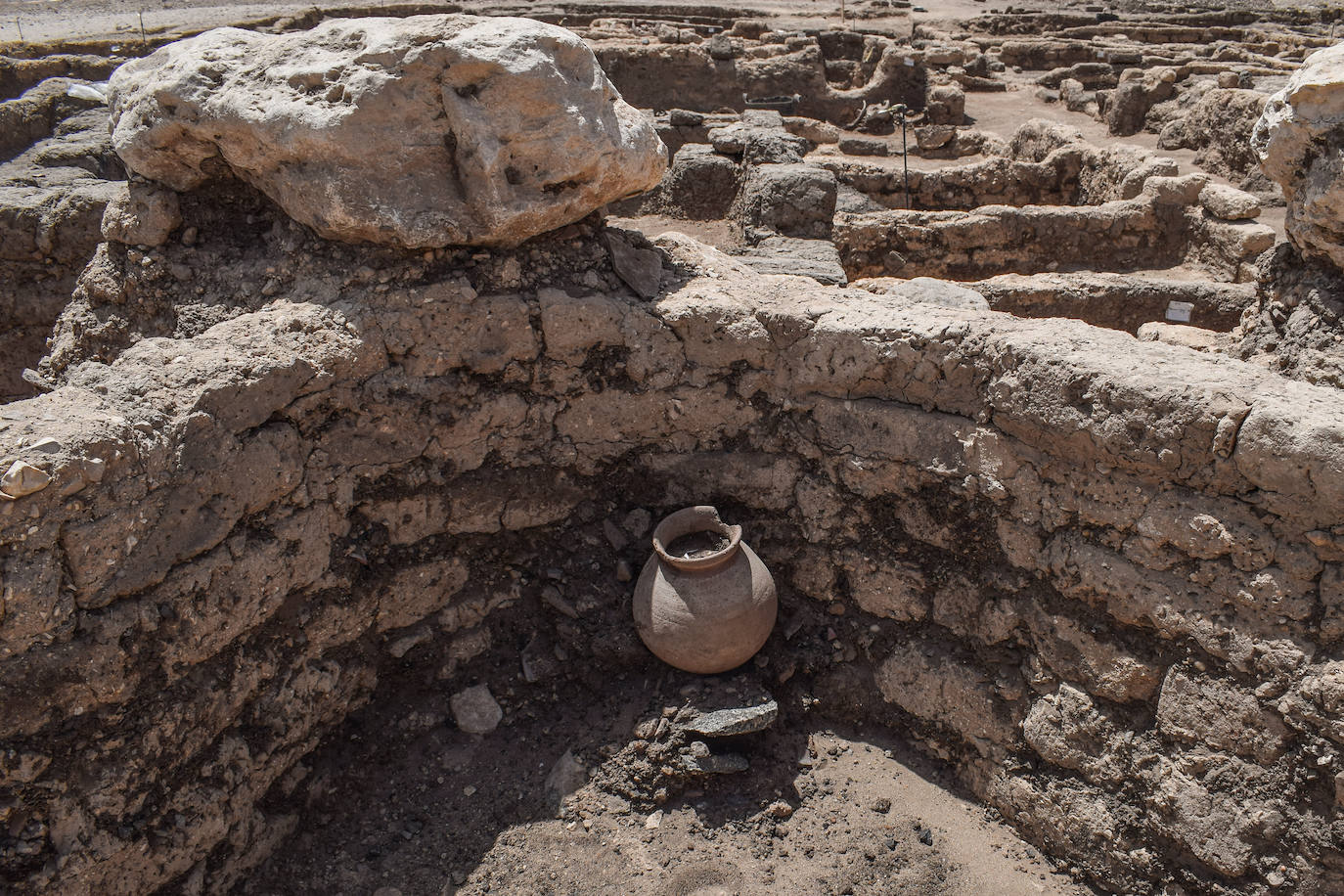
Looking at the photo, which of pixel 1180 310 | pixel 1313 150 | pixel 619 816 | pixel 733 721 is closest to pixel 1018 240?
pixel 1180 310

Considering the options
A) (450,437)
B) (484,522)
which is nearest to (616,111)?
(450,437)

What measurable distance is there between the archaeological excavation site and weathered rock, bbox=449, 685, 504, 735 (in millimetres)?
13

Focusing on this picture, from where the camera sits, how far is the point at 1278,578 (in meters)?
2.63

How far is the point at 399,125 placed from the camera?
329 cm

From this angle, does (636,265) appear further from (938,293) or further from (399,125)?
(938,293)

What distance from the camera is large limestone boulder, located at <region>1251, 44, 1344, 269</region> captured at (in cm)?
336

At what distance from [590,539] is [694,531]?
18.2 inches

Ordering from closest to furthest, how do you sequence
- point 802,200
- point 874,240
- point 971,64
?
point 802,200 < point 874,240 < point 971,64

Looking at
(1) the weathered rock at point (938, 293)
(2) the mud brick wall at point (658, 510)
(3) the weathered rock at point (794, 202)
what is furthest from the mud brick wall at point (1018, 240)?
(2) the mud brick wall at point (658, 510)

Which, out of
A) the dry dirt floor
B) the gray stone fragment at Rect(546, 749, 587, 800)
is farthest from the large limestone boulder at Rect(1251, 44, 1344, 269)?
the gray stone fragment at Rect(546, 749, 587, 800)

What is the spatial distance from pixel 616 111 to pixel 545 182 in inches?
21.4

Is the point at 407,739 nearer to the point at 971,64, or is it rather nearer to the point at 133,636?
the point at 133,636

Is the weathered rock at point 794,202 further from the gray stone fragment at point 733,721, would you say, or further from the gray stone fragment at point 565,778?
the gray stone fragment at point 565,778

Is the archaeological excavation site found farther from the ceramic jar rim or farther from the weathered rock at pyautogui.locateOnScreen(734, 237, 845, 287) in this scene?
the weathered rock at pyautogui.locateOnScreen(734, 237, 845, 287)
